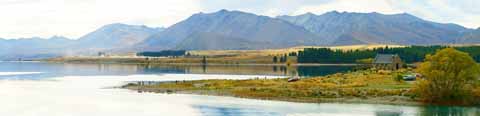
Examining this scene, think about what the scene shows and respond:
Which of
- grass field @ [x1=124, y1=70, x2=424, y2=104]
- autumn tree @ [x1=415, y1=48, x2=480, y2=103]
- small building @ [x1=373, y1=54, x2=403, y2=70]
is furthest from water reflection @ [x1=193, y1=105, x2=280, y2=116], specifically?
small building @ [x1=373, y1=54, x2=403, y2=70]

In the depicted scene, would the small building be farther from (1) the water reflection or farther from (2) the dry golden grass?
(1) the water reflection

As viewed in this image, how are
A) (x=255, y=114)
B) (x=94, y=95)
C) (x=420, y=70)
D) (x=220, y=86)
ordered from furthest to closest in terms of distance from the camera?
(x=220, y=86) → (x=94, y=95) → (x=420, y=70) → (x=255, y=114)

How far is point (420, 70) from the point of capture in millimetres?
78438

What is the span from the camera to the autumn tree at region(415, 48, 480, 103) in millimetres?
75875

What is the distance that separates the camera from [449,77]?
75562mm

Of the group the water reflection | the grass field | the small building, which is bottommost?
the water reflection

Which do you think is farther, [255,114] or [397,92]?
[397,92]

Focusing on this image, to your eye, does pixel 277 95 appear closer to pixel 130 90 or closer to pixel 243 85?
pixel 243 85

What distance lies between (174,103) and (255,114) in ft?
49.3

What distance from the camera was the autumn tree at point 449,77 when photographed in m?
75.9

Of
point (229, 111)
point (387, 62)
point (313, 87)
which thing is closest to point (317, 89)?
point (313, 87)

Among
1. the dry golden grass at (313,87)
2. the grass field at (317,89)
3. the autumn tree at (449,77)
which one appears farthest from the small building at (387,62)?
the autumn tree at (449,77)

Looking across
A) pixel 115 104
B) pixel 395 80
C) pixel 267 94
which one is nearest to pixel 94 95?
pixel 115 104

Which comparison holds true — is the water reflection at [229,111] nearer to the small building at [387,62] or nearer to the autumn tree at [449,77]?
the autumn tree at [449,77]
